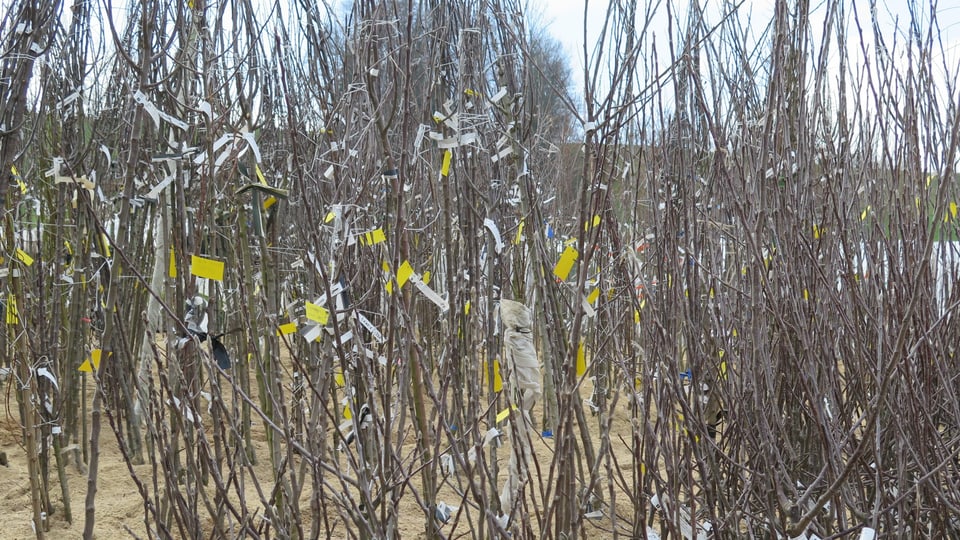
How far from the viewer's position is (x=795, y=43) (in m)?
2.02

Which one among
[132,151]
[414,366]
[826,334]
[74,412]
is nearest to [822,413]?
[826,334]

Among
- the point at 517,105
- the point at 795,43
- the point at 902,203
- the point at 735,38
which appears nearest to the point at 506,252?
the point at 517,105

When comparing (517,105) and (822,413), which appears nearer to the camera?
(822,413)

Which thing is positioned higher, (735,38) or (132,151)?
(735,38)

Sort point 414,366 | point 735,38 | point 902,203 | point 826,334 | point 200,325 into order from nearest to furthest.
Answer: point 826,334 < point 200,325 < point 902,203 < point 414,366 < point 735,38

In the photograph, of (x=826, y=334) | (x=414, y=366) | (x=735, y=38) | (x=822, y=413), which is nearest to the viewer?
(x=822, y=413)

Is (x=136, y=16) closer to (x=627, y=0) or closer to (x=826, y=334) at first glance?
(x=627, y=0)

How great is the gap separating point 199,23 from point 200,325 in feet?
2.36

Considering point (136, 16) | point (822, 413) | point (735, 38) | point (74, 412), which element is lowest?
point (74, 412)

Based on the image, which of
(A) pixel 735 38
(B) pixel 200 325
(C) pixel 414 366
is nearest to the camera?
(B) pixel 200 325

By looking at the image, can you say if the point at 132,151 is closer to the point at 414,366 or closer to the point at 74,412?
the point at 414,366

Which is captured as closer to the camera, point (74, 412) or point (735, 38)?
point (735, 38)

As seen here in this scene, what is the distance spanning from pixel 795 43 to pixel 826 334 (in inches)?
33.4

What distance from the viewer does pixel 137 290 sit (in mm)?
3229
